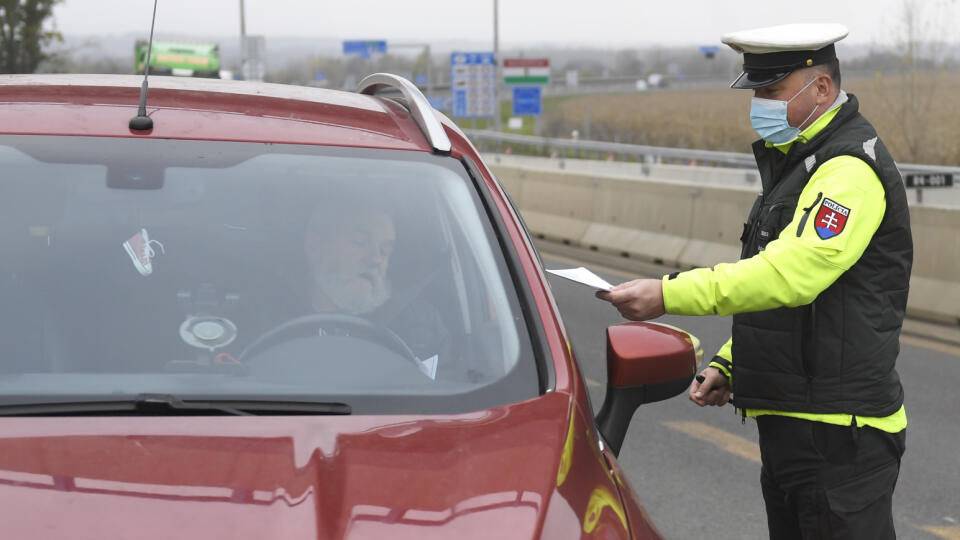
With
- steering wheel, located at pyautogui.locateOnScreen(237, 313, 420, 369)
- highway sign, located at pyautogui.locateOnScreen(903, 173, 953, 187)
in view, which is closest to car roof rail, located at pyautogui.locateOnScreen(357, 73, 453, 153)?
steering wheel, located at pyautogui.locateOnScreen(237, 313, 420, 369)

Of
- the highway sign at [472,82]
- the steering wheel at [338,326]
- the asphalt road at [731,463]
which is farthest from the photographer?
the highway sign at [472,82]

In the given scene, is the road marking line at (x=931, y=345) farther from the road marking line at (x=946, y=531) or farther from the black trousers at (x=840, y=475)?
the black trousers at (x=840, y=475)

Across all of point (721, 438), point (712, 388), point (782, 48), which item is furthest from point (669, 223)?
point (782, 48)

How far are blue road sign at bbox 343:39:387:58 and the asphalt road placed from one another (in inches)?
2876

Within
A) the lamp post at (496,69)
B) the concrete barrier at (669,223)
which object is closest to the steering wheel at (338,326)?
the concrete barrier at (669,223)

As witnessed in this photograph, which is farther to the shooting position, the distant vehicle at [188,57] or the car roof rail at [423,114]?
the distant vehicle at [188,57]

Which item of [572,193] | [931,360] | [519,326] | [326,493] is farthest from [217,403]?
[572,193]

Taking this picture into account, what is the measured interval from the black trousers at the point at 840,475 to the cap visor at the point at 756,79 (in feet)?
2.75

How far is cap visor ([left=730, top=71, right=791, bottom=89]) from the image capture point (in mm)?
Answer: 3586

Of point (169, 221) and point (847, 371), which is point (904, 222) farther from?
point (169, 221)

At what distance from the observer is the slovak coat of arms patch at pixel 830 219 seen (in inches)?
131

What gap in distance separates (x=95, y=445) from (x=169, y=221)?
809mm

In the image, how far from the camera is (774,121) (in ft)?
11.8

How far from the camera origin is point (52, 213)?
3.14 m
